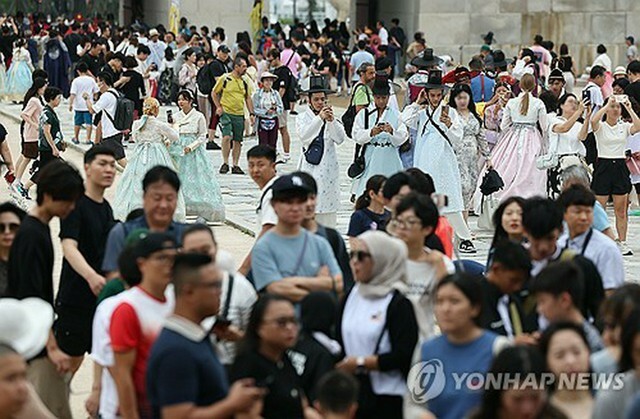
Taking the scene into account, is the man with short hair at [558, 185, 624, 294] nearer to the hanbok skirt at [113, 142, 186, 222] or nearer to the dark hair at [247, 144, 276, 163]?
the dark hair at [247, 144, 276, 163]

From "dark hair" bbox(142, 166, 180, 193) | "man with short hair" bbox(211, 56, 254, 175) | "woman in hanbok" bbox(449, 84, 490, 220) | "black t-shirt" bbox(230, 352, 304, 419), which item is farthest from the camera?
"man with short hair" bbox(211, 56, 254, 175)

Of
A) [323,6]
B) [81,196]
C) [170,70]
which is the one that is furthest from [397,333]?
[323,6]

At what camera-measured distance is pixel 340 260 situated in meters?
8.52

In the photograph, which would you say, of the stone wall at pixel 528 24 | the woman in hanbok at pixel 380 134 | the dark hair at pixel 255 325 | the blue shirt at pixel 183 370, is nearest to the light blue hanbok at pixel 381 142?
the woman in hanbok at pixel 380 134

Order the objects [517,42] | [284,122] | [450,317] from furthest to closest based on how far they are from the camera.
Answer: [517,42] → [284,122] → [450,317]

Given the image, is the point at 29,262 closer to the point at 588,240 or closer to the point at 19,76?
the point at 588,240

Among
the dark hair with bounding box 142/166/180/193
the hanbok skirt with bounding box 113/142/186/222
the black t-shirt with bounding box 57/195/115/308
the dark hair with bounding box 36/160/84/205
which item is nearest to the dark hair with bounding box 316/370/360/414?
the dark hair with bounding box 142/166/180/193

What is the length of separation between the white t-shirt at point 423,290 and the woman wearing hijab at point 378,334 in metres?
0.41

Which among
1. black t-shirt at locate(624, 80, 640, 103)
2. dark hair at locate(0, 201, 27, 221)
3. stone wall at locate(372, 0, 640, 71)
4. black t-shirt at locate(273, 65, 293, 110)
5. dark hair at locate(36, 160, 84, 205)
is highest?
stone wall at locate(372, 0, 640, 71)

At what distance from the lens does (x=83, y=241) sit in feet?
28.3

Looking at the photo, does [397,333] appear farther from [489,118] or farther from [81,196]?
[489,118]

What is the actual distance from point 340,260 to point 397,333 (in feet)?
5.62

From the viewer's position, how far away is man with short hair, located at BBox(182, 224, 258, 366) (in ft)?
22.9

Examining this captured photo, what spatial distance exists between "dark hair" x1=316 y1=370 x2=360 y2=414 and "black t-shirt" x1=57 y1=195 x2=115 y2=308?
287 cm
